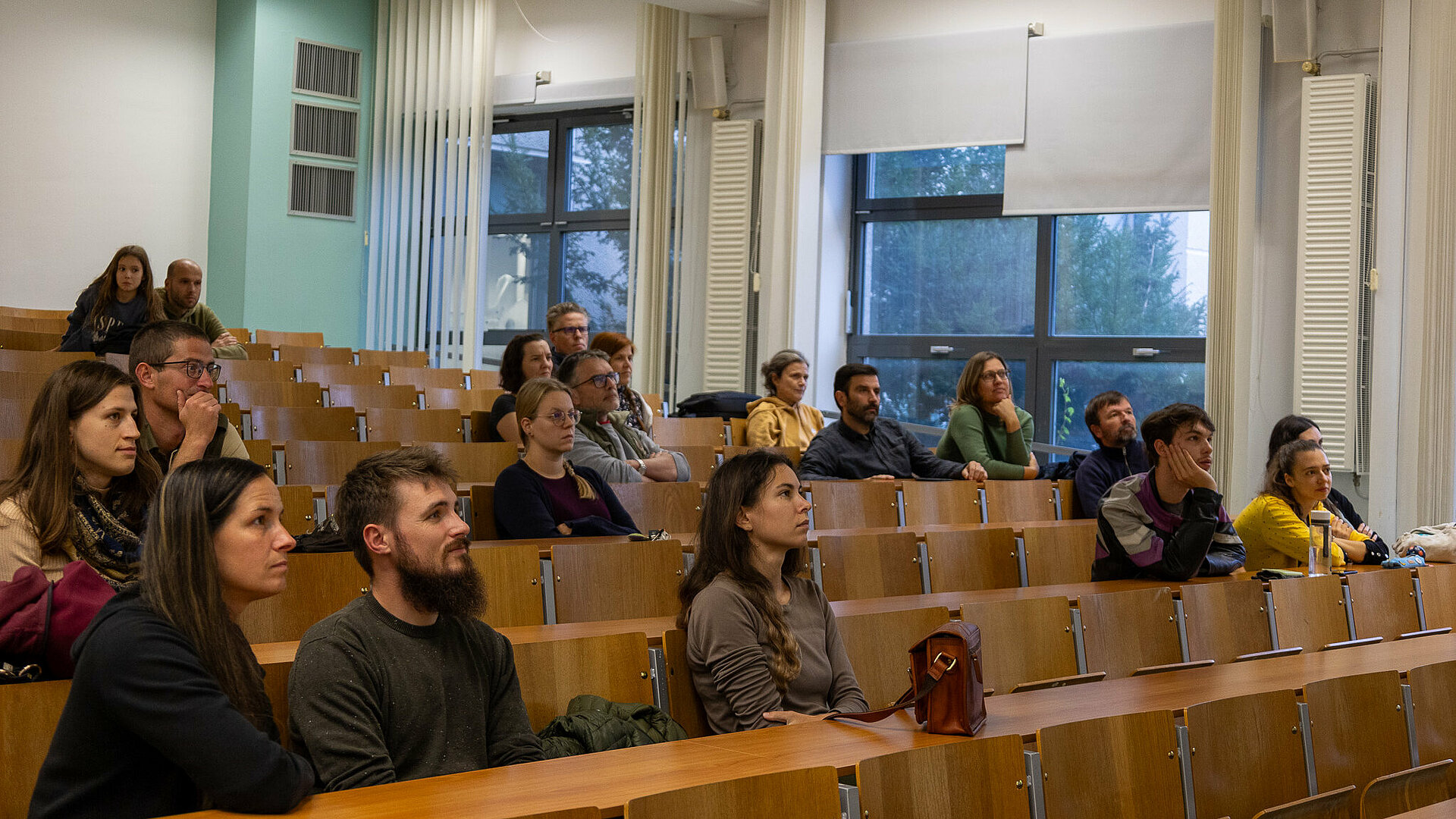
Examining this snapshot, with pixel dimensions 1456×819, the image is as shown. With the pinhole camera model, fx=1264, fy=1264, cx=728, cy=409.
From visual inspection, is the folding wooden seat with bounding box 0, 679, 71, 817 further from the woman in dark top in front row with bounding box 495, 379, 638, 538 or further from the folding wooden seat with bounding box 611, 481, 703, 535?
the folding wooden seat with bounding box 611, 481, 703, 535

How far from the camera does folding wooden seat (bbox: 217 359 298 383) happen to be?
19.7 ft

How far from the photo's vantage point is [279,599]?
2.71 metres

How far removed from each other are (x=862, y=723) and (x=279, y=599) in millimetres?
1270

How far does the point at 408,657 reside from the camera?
2082mm

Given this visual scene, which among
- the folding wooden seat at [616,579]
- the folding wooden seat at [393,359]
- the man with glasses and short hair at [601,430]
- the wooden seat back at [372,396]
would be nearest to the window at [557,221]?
the folding wooden seat at [393,359]

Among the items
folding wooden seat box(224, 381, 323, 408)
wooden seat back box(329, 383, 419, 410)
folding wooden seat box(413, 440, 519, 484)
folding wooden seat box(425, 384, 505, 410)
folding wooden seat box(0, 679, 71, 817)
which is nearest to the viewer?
folding wooden seat box(0, 679, 71, 817)

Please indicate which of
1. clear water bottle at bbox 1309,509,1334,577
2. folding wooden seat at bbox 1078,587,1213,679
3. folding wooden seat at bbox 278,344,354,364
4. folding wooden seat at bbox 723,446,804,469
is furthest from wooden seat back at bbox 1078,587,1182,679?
folding wooden seat at bbox 278,344,354,364

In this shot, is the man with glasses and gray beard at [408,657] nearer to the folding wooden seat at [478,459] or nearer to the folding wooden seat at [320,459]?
the folding wooden seat at [320,459]

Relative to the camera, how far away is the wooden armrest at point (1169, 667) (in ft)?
9.60

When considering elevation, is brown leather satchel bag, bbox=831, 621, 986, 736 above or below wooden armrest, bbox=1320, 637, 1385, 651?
above

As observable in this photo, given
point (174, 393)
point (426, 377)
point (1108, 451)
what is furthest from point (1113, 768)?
point (426, 377)

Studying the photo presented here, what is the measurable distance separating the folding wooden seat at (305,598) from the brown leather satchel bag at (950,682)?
48.7 inches

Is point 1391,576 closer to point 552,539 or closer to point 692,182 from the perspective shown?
point 552,539

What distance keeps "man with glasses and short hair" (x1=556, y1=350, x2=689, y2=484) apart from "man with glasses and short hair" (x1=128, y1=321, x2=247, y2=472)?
1.46 meters
